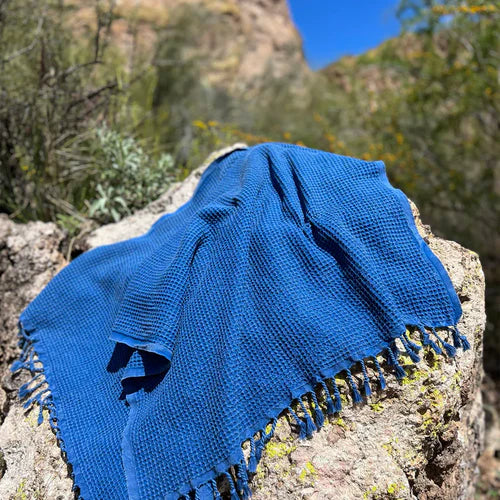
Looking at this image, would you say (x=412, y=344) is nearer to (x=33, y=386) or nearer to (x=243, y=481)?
(x=243, y=481)

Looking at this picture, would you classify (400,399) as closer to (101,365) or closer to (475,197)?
(101,365)

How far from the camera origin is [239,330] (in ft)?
5.34

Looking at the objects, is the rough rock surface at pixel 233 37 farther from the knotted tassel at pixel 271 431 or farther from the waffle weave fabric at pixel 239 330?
the knotted tassel at pixel 271 431

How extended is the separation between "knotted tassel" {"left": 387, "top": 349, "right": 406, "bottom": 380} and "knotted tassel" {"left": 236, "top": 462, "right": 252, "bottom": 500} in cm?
58

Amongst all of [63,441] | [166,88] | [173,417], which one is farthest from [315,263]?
[166,88]

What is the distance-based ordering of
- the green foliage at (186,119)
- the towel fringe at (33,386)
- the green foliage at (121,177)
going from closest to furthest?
the towel fringe at (33,386)
the green foliage at (121,177)
the green foliage at (186,119)

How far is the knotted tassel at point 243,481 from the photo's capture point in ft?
4.67

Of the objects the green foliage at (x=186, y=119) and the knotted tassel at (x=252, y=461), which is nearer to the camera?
the knotted tassel at (x=252, y=461)

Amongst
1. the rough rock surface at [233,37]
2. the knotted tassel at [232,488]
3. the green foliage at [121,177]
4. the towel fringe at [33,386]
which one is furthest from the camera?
the rough rock surface at [233,37]

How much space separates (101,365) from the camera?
6.17 feet

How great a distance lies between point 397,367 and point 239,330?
1.78 ft

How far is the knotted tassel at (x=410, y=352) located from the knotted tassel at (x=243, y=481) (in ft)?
2.10

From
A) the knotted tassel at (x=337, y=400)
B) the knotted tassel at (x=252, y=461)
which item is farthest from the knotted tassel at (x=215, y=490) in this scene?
the knotted tassel at (x=337, y=400)

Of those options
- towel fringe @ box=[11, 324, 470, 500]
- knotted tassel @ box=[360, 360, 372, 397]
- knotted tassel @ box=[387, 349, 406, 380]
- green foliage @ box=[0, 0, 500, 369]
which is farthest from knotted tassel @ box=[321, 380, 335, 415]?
green foliage @ box=[0, 0, 500, 369]
